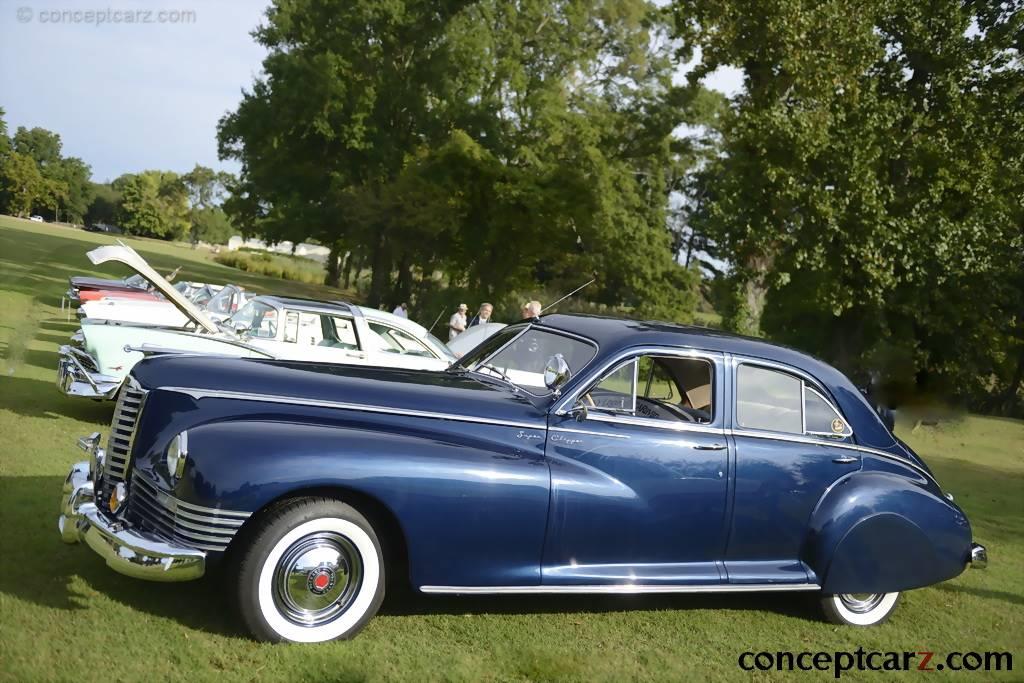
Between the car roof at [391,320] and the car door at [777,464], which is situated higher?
the car roof at [391,320]

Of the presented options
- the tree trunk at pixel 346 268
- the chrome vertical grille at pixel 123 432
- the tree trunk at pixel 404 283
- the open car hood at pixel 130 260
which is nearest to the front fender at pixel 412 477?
the chrome vertical grille at pixel 123 432

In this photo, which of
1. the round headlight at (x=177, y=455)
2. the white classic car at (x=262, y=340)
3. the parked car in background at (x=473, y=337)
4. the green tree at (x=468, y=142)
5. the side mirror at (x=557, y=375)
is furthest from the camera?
the green tree at (x=468, y=142)

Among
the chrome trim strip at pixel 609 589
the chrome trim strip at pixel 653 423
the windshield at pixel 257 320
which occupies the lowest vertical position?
the chrome trim strip at pixel 609 589

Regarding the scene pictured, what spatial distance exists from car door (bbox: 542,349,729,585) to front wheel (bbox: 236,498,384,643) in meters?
1.02

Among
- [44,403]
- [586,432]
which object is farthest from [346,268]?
[586,432]

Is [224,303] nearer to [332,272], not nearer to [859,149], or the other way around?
[859,149]

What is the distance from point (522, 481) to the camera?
5047mm

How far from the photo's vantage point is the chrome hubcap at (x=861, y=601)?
6.14 metres

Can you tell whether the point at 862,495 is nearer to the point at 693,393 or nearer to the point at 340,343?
the point at 693,393

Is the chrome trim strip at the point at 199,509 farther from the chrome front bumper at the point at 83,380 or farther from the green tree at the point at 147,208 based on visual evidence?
the green tree at the point at 147,208

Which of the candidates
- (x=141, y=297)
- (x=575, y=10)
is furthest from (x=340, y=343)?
(x=575, y=10)

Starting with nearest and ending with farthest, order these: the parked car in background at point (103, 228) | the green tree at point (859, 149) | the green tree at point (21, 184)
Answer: the green tree at point (21, 184), the parked car in background at point (103, 228), the green tree at point (859, 149)

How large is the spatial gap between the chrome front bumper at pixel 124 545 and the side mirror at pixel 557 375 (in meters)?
2.15

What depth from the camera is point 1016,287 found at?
29891 millimetres
